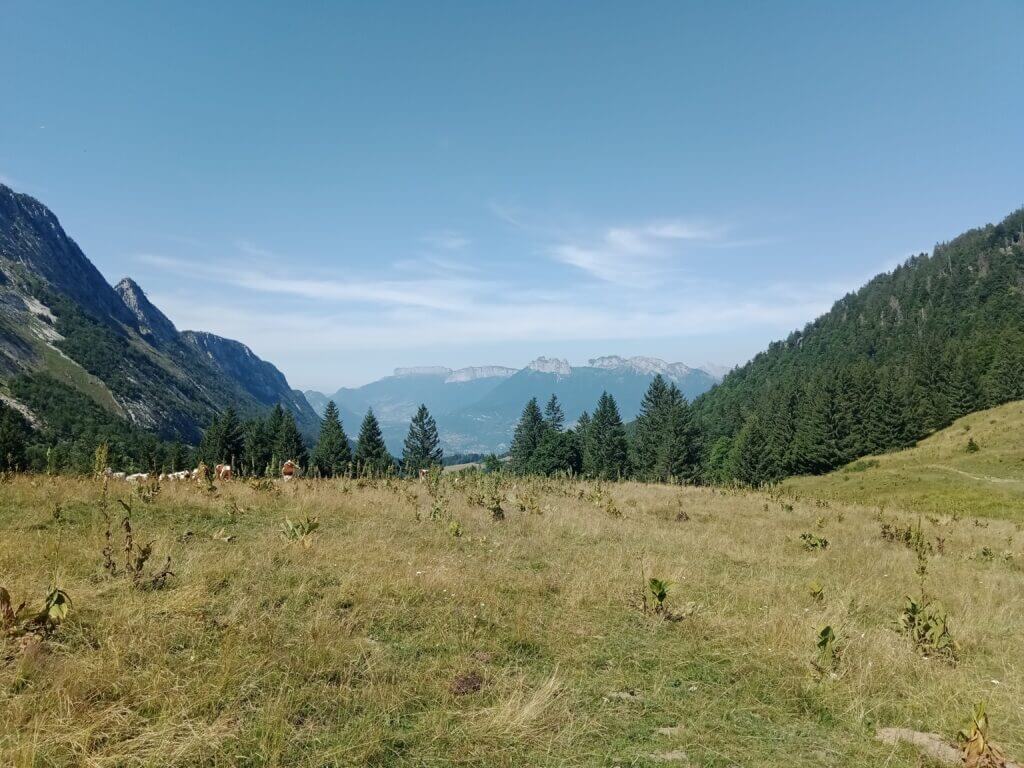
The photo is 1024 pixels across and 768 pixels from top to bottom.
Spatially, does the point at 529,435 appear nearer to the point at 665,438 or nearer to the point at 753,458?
the point at 665,438

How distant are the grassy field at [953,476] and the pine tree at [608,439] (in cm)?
3391

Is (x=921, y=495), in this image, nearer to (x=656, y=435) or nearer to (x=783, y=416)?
(x=656, y=435)

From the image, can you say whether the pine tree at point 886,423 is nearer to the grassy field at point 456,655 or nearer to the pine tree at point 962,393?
the pine tree at point 962,393

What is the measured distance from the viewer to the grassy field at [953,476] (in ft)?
91.6

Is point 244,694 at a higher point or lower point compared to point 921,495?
higher

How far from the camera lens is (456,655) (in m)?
5.07

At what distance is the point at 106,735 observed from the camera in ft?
11.0

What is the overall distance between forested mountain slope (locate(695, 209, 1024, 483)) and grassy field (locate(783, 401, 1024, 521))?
53.4 ft

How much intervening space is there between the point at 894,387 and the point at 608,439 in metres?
45.1

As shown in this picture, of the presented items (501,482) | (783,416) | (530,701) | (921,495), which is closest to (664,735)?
(530,701)

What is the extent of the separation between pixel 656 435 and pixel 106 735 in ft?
302

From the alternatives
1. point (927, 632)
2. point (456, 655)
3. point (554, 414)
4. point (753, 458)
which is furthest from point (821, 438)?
point (456, 655)

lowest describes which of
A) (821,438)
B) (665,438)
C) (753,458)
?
(753,458)

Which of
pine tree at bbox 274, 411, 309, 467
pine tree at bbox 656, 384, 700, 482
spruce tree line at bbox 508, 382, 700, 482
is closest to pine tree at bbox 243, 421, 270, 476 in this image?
pine tree at bbox 274, 411, 309, 467
